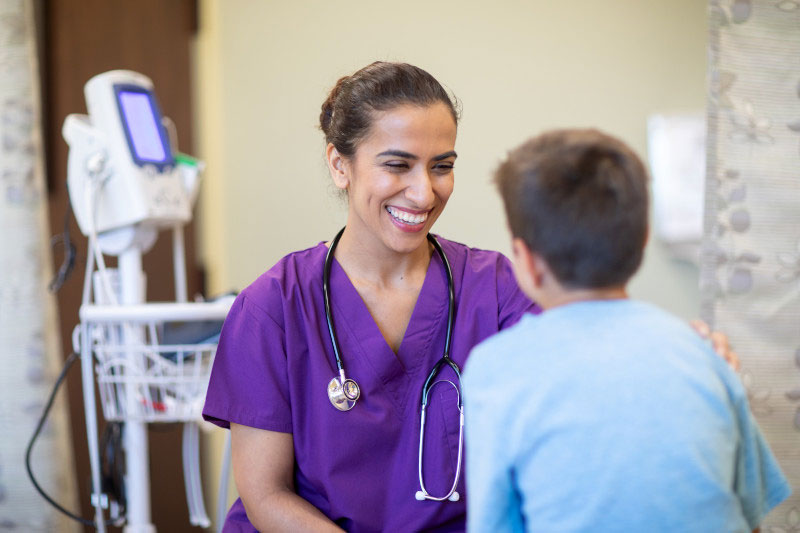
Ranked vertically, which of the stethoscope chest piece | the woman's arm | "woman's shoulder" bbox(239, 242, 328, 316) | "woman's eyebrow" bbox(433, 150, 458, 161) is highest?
"woman's eyebrow" bbox(433, 150, 458, 161)

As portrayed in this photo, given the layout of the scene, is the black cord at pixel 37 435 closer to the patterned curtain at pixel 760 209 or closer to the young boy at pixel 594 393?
the young boy at pixel 594 393

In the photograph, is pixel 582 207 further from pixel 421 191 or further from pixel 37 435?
pixel 37 435

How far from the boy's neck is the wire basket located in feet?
3.16

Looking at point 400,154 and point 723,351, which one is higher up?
point 400,154

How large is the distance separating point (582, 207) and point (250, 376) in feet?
2.23

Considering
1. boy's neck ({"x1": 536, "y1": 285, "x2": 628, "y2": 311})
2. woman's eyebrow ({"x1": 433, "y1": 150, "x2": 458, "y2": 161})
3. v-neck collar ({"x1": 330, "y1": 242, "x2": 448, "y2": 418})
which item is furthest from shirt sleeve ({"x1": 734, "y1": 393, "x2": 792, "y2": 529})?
woman's eyebrow ({"x1": 433, "y1": 150, "x2": 458, "y2": 161})

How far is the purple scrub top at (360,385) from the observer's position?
49.8 inches

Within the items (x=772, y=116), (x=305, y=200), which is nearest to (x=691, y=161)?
(x=772, y=116)

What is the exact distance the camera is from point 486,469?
0.85 metres

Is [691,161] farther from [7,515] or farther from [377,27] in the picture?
[7,515]

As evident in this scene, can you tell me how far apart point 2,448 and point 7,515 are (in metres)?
0.16

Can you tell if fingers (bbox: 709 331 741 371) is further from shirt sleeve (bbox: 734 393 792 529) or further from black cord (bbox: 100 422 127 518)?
black cord (bbox: 100 422 127 518)

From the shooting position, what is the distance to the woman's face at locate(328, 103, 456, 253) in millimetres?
1343

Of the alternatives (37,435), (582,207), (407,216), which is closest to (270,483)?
(407,216)
